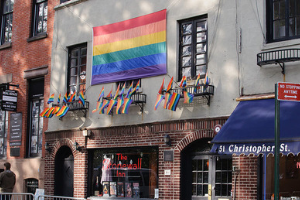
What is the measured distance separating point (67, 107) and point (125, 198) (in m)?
3.58

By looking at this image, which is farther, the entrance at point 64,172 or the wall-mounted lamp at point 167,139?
the entrance at point 64,172

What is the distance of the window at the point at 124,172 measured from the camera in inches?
562

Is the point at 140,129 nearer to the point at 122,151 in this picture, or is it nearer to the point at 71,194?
the point at 122,151

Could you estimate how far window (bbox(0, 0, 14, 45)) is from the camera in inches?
780

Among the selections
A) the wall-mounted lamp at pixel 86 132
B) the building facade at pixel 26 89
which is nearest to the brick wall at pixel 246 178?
A: the wall-mounted lamp at pixel 86 132

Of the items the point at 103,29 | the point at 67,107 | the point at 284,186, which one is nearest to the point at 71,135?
the point at 67,107

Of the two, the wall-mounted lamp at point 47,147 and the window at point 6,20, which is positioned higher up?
the window at point 6,20

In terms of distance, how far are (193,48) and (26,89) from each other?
24.4 feet

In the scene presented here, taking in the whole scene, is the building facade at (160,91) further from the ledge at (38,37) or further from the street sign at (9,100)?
the street sign at (9,100)

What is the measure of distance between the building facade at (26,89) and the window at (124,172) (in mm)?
2494

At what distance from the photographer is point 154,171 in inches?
557

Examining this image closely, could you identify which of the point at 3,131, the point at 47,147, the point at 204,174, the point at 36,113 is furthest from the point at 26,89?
the point at 204,174

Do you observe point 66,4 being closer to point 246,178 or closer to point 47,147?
point 47,147

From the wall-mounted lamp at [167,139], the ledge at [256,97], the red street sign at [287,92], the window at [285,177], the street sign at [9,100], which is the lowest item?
the window at [285,177]
